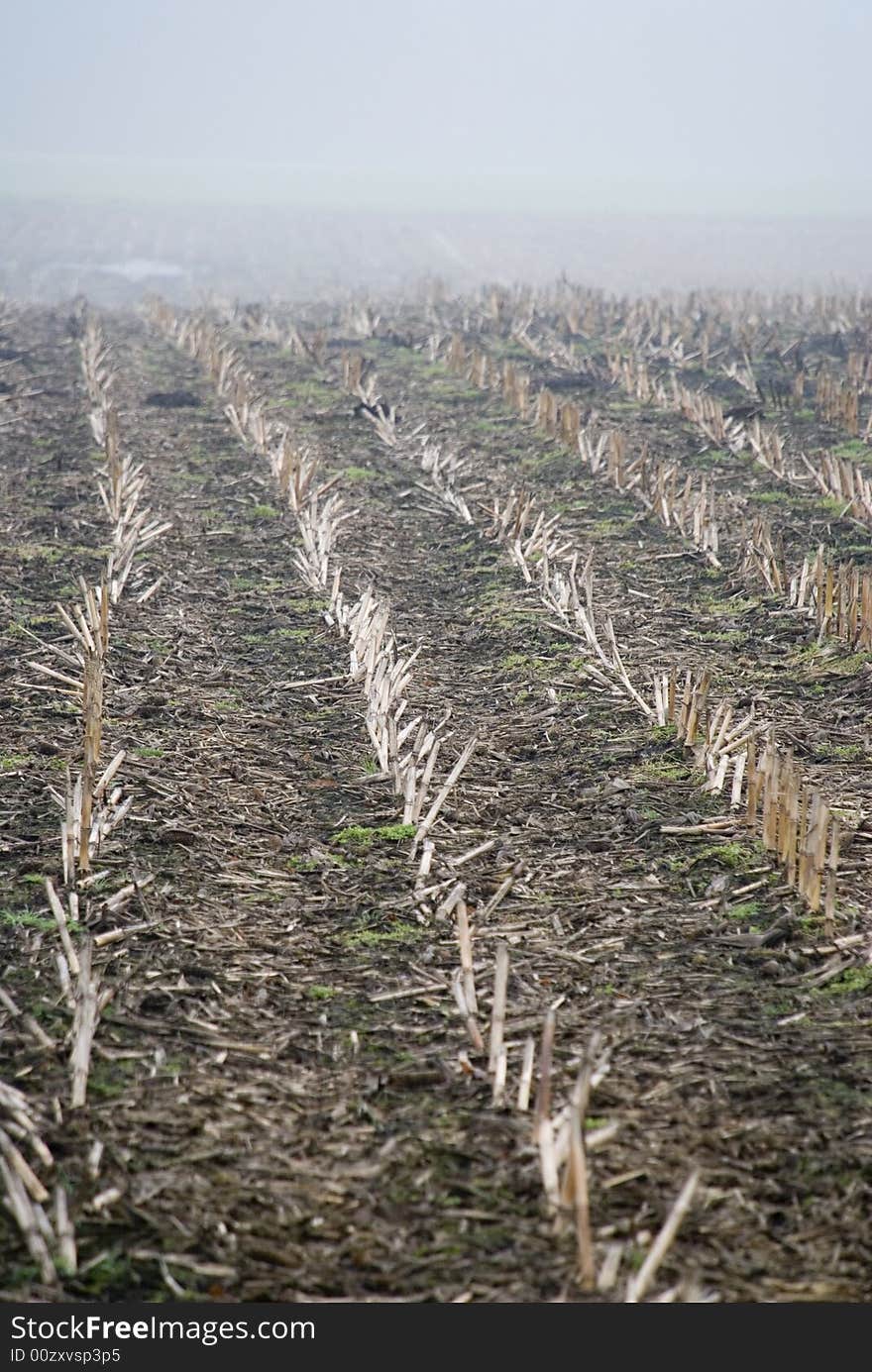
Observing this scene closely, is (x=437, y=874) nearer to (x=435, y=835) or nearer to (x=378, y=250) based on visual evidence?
(x=435, y=835)

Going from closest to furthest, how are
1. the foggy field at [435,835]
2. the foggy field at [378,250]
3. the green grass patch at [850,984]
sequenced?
the foggy field at [435,835] < the green grass patch at [850,984] < the foggy field at [378,250]

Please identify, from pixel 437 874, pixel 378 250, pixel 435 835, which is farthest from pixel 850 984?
pixel 378 250

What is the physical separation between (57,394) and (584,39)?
16897 cm

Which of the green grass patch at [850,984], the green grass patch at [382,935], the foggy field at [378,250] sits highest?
the foggy field at [378,250]

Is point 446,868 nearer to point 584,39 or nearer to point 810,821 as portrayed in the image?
point 810,821

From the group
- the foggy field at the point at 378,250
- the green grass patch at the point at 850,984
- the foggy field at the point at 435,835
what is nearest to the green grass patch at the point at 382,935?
the foggy field at the point at 435,835

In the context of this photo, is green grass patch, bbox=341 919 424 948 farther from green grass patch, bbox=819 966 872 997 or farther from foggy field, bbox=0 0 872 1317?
green grass patch, bbox=819 966 872 997

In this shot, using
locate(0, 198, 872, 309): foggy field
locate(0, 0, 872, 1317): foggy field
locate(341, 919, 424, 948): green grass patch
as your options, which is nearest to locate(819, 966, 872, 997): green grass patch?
locate(0, 0, 872, 1317): foggy field

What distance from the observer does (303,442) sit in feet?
42.2

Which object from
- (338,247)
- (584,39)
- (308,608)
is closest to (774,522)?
(308,608)

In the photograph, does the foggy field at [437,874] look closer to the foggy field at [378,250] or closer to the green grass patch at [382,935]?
the green grass patch at [382,935]

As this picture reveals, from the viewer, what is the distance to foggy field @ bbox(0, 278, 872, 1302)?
3342 mm

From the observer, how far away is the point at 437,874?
17.0 feet

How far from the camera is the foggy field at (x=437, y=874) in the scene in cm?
334
